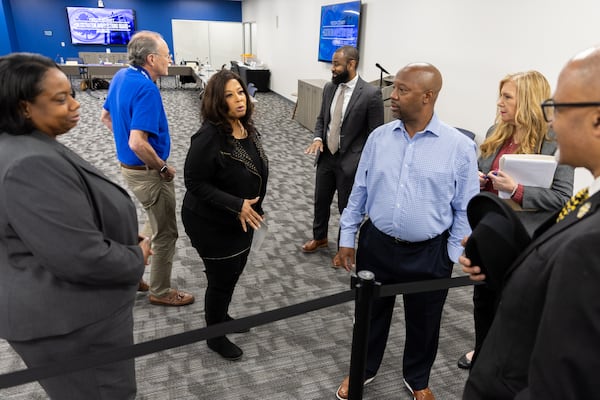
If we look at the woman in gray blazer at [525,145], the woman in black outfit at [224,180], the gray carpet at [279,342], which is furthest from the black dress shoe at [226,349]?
the woman in gray blazer at [525,145]

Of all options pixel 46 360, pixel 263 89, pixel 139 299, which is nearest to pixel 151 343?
pixel 46 360

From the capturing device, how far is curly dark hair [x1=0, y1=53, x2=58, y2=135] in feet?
3.32

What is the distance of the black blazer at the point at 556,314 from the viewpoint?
641mm

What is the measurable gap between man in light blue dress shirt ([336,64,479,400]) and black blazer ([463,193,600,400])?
2.35ft

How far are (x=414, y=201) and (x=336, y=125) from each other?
1596 millimetres

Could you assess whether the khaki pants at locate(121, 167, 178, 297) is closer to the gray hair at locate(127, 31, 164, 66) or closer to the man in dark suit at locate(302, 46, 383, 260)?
the gray hair at locate(127, 31, 164, 66)

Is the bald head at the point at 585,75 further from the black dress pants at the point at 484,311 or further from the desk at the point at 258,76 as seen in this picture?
the desk at the point at 258,76

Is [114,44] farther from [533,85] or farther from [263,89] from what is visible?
[533,85]

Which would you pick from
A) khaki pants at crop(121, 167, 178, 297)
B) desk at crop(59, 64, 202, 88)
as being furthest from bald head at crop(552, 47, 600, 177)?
desk at crop(59, 64, 202, 88)

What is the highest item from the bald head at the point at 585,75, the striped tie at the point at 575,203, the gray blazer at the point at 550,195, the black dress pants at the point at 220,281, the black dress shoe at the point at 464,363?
the bald head at the point at 585,75

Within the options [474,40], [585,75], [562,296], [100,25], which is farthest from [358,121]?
[100,25]

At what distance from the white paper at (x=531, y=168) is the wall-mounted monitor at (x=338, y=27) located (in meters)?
5.46

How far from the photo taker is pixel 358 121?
294 cm

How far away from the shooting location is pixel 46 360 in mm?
1156
